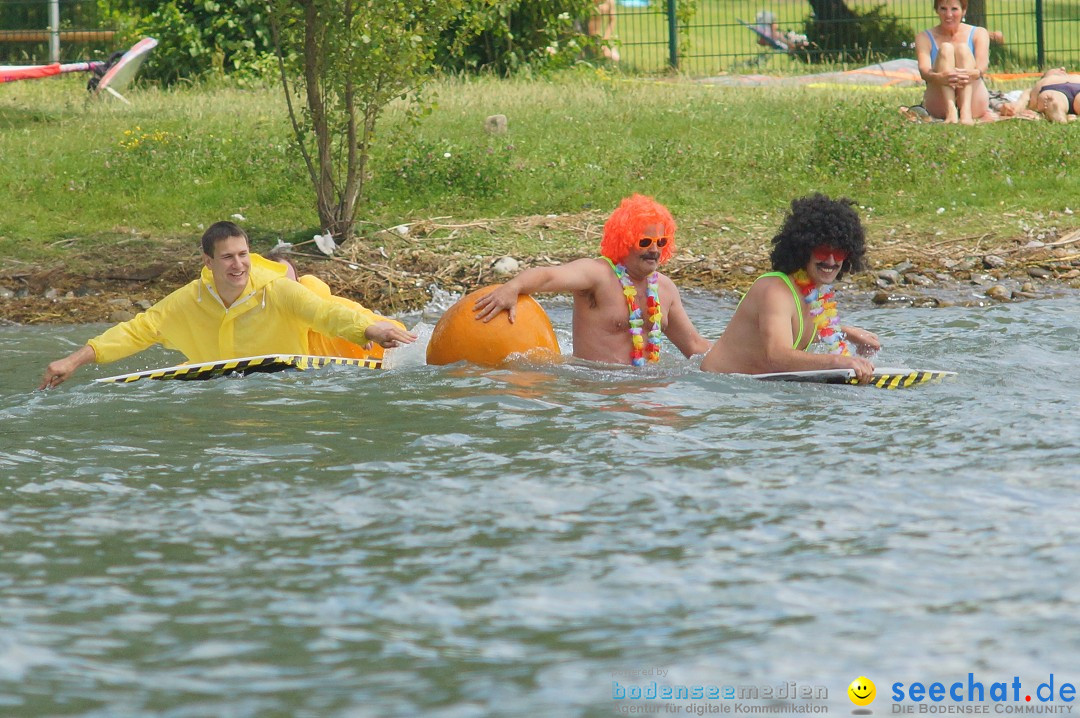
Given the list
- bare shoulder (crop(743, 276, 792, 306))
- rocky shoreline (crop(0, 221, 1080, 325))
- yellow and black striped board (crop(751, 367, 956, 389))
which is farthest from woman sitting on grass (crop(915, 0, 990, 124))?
bare shoulder (crop(743, 276, 792, 306))

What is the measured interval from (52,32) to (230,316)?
16771 mm

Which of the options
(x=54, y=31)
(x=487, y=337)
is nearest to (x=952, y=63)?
(x=487, y=337)

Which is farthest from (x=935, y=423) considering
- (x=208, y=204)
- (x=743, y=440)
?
(x=208, y=204)

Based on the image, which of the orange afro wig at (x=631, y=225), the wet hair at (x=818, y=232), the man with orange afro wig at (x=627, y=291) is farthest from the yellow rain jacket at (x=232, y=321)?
the wet hair at (x=818, y=232)

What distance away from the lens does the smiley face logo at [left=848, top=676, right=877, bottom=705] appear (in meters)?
4.09

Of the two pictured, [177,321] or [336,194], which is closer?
[177,321]

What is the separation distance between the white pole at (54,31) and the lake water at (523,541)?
17.1 meters

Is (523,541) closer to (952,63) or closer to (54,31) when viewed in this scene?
(952,63)

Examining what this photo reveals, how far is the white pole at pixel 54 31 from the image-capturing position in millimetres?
23547


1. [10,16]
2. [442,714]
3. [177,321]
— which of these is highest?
[10,16]

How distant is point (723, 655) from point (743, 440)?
255 cm

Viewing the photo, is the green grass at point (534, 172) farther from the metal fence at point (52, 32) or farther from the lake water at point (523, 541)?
the metal fence at point (52, 32)

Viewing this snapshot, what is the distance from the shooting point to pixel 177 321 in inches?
342

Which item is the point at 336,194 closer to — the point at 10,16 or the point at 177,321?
the point at 177,321
